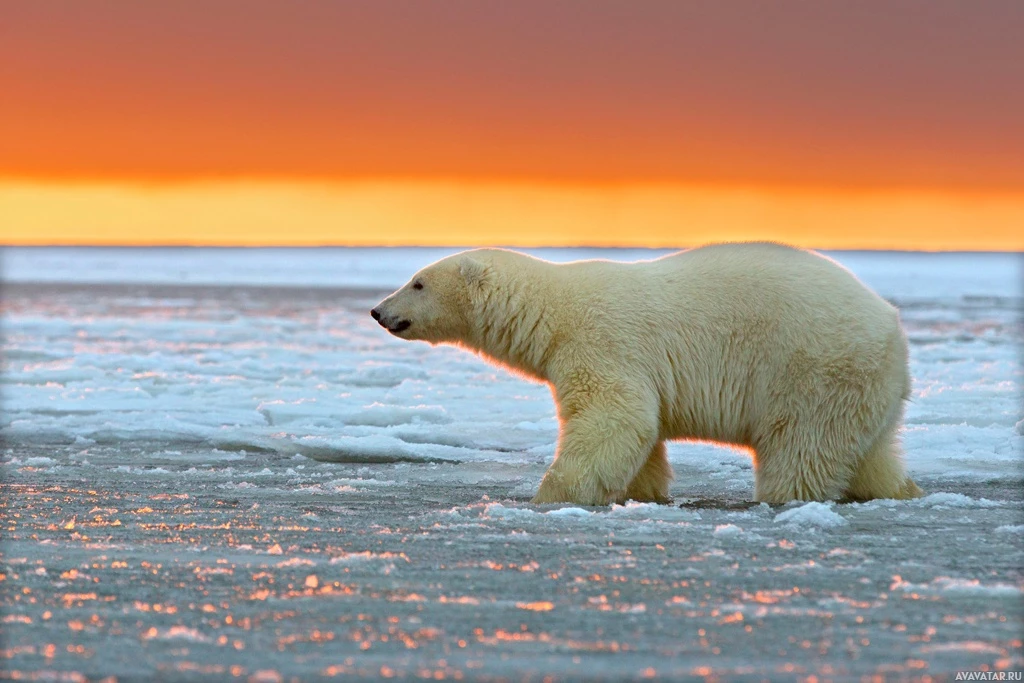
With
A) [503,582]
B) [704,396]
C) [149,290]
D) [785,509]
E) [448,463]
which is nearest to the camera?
[503,582]

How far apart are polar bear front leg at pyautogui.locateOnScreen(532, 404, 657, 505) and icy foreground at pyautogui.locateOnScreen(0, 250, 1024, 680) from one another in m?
0.25

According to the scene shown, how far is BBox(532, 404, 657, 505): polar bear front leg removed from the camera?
18.1 feet

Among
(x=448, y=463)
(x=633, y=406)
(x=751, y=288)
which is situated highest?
(x=751, y=288)

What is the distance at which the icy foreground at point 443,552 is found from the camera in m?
3.33

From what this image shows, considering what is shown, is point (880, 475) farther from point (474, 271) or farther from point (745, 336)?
point (474, 271)

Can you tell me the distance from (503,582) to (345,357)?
29.7ft

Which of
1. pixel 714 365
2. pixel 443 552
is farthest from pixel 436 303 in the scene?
pixel 443 552

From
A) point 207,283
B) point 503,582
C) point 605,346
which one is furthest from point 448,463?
point 207,283

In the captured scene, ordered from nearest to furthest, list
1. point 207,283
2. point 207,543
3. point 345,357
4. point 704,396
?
1. point 207,543
2. point 704,396
3. point 345,357
4. point 207,283

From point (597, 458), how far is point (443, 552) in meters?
1.19

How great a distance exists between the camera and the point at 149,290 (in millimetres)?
30234

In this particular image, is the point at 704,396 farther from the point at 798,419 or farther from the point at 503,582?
the point at 503,582

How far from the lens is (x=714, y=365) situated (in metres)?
5.79

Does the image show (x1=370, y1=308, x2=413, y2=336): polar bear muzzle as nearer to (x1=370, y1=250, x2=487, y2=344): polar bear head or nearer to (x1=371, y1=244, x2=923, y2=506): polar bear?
(x1=370, y1=250, x2=487, y2=344): polar bear head
